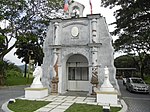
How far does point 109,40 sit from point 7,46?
1229 cm

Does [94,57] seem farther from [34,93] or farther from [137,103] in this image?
[34,93]

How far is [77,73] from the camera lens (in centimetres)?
1496

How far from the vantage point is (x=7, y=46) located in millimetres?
19828

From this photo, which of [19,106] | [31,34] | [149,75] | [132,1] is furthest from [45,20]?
[149,75]

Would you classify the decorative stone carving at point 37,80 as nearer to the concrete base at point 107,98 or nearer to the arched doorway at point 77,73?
the arched doorway at point 77,73

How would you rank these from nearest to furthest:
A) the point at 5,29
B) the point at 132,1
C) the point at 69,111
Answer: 1. the point at 69,111
2. the point at 132,1
3. the point at 5,29

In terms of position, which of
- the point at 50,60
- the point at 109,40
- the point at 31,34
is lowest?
the point at 50,60

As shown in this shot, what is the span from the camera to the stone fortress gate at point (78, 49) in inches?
492

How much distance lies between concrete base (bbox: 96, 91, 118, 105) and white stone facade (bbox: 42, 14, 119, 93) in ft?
6.87

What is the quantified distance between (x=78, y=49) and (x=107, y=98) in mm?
4448

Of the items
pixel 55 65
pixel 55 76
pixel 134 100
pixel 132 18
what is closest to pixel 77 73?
pixel 55 76

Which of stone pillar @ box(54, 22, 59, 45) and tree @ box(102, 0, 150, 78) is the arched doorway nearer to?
stone pillar @ box(54, 22, 59, 45)

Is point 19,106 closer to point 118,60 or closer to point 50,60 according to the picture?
point 50,60

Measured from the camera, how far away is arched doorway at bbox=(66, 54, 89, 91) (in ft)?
48.4
